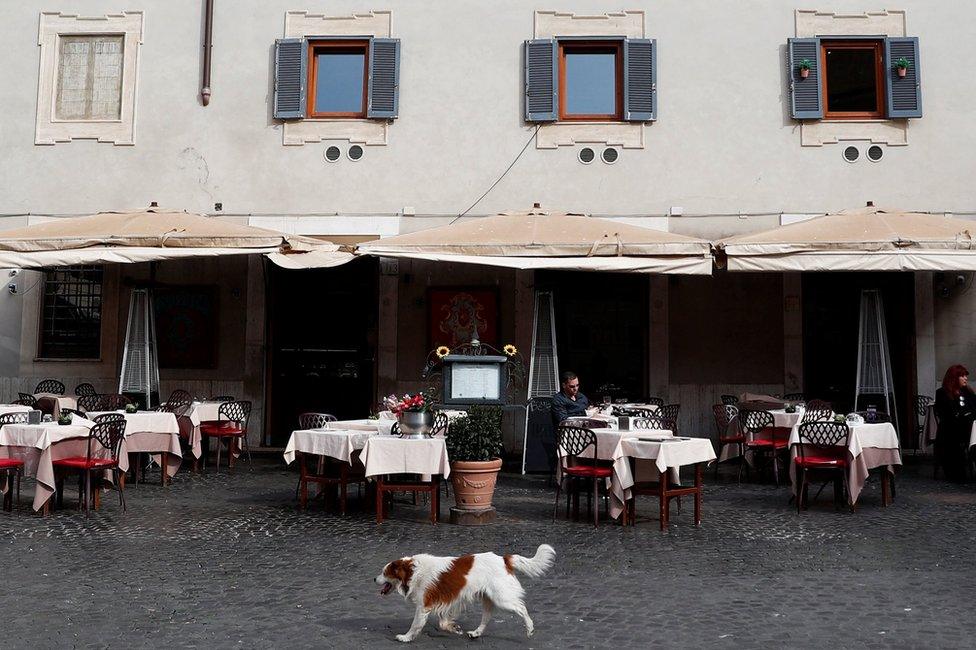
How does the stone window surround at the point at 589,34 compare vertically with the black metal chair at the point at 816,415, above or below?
above

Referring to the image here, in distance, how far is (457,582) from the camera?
455 centimetres

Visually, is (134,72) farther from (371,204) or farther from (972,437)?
(972,437)

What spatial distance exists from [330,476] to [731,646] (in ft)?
15.8

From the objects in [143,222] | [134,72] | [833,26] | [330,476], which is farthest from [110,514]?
[833,26]

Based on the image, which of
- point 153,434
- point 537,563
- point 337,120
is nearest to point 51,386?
point 153,434

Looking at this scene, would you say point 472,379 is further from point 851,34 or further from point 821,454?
point 851,34

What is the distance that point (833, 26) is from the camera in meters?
13.2

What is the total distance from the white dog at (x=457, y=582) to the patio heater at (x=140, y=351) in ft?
26.5

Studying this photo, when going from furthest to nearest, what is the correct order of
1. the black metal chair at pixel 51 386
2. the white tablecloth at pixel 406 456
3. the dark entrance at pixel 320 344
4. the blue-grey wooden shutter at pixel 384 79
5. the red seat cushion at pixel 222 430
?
the dark entrance at pixel 320 344
the blue-grey wooden shutter at pixel 384 79
the black metal chair at pixel 51 386
the red seat cushion at pixel 222 430
the white tablecloth at pixel 406 456

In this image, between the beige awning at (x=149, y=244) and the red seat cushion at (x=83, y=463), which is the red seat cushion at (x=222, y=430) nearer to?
the beige awning at (x=149, y=244)

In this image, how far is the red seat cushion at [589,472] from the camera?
7875 mm

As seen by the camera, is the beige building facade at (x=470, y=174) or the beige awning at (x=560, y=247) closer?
the beige awning at (x=560, y=247)

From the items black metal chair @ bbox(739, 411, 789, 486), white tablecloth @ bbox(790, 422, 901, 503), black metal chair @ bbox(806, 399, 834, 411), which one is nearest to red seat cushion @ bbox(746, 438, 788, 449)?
black metal chair @ bbox(739, 411, 789, 486)

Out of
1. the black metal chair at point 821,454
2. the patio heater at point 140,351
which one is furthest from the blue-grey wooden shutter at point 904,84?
the patio heater at point 140,351
